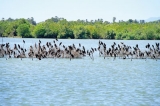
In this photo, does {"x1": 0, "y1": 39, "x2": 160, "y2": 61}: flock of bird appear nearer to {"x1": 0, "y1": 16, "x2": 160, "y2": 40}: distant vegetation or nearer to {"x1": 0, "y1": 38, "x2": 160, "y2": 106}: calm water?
{"x1": 0, "y1": 38, "x2": 160, "y2": 106}: calm water

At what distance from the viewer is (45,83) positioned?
19781 millimetres

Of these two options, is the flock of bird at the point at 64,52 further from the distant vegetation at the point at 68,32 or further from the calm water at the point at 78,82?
the distant vegetation at the point at 68,32

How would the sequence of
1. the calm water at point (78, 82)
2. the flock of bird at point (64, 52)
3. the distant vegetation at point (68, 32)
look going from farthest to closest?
the distant vegetation at point (68, 32) < the flock of bird at point (64, 52) < the calm water at point (78, 82)

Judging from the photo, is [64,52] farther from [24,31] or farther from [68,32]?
[68,32]

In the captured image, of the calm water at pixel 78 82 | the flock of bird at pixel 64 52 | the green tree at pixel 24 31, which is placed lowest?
the calm water at pixel 78 82

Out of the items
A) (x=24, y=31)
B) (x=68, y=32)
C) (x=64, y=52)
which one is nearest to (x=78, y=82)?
(x=64, y=52)

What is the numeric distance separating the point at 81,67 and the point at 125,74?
365cm

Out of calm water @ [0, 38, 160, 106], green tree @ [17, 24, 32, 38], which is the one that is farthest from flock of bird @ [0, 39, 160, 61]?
green tree @ [17, 24, 32, 38]

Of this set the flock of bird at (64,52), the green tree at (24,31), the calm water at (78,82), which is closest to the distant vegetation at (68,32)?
the green tree at (24,31)

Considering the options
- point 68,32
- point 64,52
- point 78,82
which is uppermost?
point 68,32

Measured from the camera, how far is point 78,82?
20.3 meters

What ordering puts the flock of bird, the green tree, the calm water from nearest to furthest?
the calm water → the flock of bird → the green tree

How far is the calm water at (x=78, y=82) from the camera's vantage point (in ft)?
50.8

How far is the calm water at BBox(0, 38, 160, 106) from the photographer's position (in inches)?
610
